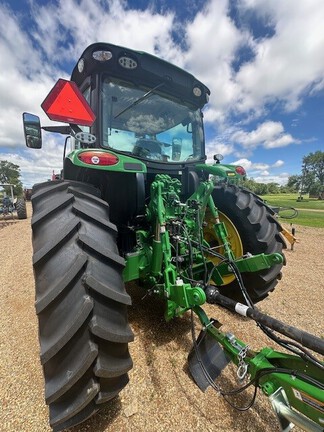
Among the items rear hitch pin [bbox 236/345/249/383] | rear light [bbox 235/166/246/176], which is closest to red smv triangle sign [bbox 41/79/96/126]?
rear light [bbox 235/166/246/176]

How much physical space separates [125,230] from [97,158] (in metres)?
1.01

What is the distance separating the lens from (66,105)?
1.74 metres

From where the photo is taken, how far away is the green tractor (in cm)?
121

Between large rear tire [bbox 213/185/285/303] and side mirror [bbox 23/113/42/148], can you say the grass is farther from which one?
side mirror [bbox 23/113/42/148]

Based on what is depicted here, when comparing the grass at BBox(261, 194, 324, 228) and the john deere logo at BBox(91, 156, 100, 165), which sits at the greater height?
the john deere logo at BBox(91, 156, 100, 165)

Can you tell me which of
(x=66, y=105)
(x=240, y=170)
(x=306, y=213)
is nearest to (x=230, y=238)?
(x=240, y=170)

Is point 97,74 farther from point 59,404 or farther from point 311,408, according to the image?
point 311,408

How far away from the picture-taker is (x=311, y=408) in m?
1.09

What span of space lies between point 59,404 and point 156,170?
2.06 metres

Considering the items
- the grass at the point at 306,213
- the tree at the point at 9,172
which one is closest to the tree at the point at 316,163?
the grass at the point at 306,213

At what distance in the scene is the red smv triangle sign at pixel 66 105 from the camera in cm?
168

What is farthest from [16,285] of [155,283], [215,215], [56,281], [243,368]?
[243,368]

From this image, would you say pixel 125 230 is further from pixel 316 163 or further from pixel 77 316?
pixel 316 163

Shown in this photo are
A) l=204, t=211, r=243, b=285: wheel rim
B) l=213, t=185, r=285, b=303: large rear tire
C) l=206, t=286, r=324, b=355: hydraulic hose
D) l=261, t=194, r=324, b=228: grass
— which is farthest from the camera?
l=261, t=194, r=324, b=228: grass
